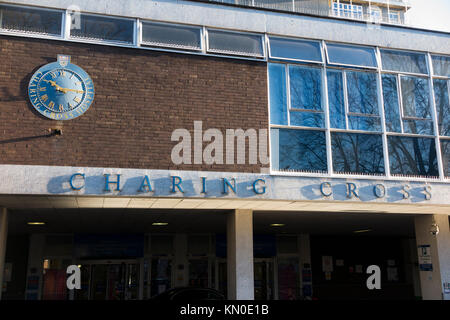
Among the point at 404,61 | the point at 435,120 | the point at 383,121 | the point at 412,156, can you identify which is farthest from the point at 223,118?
the point at 435,120

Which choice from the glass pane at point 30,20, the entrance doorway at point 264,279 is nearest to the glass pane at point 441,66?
the glass pane at point 30,20

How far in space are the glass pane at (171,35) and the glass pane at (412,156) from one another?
552 cm

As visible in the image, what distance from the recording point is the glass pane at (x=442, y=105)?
1207cm

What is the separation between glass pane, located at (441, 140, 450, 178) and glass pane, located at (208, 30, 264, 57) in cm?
536

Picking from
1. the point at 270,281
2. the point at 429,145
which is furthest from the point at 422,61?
the point at 270,281

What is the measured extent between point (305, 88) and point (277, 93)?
759mm

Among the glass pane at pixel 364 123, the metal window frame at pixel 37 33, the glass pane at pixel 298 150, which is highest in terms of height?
the metal window frame at pixel 37 33

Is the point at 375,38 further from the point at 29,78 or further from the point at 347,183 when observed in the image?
the point at 29,78

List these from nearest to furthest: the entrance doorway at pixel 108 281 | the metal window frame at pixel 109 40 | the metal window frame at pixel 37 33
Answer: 1. the metal window frame at pixel 37 33
2. the metal window frame at pixel 109 40
3. the entrance doorway at pixel 108 281

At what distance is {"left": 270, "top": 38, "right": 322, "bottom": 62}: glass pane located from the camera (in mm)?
11305

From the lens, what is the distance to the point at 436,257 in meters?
12.7

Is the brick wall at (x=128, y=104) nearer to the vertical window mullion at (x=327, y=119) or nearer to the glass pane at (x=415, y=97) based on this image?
the vertical window mullion at (x=327, y=119)

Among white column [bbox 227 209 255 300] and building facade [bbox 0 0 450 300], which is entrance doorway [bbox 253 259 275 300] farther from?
white column [bbox 227 209 255 300]

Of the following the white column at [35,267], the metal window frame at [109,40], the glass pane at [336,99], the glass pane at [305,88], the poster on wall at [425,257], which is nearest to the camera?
the metal window frame at [109,40]
